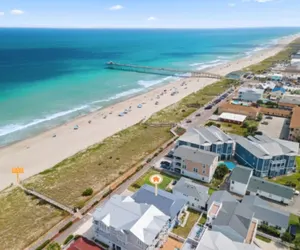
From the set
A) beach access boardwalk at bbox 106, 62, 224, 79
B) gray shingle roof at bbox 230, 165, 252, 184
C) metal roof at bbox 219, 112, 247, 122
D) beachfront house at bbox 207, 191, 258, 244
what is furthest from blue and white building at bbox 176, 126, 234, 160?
beach access boardwalk at bbox 106, 62, 224, 79

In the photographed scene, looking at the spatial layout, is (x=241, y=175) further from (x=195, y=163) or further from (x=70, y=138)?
(x=70, y=138)

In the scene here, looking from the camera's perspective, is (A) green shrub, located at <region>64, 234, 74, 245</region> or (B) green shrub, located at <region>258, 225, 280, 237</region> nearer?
(A) green shrub, located at <region>64, 234, 74, 245</region>

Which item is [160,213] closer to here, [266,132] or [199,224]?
A: [199,224]

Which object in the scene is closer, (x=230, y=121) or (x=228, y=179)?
(x=228, y=179)

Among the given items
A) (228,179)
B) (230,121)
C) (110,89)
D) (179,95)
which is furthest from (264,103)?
(110,89)

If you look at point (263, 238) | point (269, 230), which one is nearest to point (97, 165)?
point (263, 238)

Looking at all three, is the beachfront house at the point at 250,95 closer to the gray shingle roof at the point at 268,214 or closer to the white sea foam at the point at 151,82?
the white sea foam at the point at 151,82

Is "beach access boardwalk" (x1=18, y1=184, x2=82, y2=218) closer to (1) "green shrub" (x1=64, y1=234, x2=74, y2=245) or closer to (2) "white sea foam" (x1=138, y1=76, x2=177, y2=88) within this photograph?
(1) "green shrub" (x1=64, y1=234, x2=74, y2=245)
